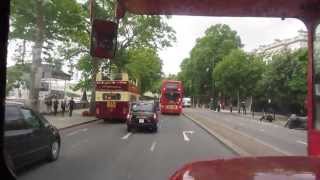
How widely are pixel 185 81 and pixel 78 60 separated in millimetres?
86537

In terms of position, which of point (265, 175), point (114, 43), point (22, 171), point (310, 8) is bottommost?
point (22, 171)

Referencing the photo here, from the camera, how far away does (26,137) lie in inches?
534

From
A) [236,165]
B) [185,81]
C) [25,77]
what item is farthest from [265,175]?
[185,81]

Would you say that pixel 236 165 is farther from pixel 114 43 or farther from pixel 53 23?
pixel 53 23

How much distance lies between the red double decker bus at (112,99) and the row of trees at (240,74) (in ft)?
24.1

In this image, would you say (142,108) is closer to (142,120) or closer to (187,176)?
→ (142,120)

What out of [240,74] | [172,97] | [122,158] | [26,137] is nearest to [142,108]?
[122,158]

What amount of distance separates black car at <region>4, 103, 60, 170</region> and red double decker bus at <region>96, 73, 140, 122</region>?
25298 mm

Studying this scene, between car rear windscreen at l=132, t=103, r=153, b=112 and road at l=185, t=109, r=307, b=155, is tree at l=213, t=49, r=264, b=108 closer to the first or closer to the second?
road at l=185, t=109, r=307, b=155

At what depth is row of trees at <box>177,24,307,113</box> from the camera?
179ft

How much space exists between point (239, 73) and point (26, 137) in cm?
7708

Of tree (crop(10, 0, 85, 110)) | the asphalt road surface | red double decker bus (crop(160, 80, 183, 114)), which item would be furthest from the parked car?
red double decker bus (crop(160, 80, 183, 114))

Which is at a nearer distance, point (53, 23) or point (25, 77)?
point (53, 23)

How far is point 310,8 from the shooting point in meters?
5.71
